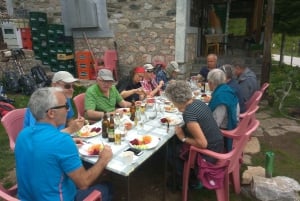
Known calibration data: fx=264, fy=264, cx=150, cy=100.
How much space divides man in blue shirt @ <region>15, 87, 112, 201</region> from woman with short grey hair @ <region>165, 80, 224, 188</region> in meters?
1.03

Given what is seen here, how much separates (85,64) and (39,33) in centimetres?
193

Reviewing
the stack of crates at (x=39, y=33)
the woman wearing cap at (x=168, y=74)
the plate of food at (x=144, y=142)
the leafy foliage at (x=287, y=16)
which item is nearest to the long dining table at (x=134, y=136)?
the plate of food at (x=144, y=142)

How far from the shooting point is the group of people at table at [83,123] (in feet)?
5.12

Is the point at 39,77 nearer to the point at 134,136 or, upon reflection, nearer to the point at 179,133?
the point at 134,136

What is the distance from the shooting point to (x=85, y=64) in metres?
8.26

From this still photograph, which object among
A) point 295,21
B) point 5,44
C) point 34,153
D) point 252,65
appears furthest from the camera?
point 295,21

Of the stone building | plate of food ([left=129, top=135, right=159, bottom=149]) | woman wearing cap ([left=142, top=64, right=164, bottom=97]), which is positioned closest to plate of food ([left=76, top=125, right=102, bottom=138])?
plate of food ([left=129, top=135, right=159, bottom=149])

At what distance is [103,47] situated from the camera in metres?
8.18

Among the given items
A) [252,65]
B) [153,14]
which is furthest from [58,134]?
[252,65]

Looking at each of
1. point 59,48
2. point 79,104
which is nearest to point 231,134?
point 79,104

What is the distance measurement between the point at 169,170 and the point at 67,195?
1.73 meters

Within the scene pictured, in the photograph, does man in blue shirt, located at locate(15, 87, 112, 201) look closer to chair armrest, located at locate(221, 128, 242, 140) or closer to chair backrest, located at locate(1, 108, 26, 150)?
chair backrest, located at locate(1, 108, 26, 150)

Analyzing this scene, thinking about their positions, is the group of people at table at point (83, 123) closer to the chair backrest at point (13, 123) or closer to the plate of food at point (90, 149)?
the plate of food at point (90, 149)

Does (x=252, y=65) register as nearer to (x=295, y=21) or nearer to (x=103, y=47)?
(x=295, y=21)
